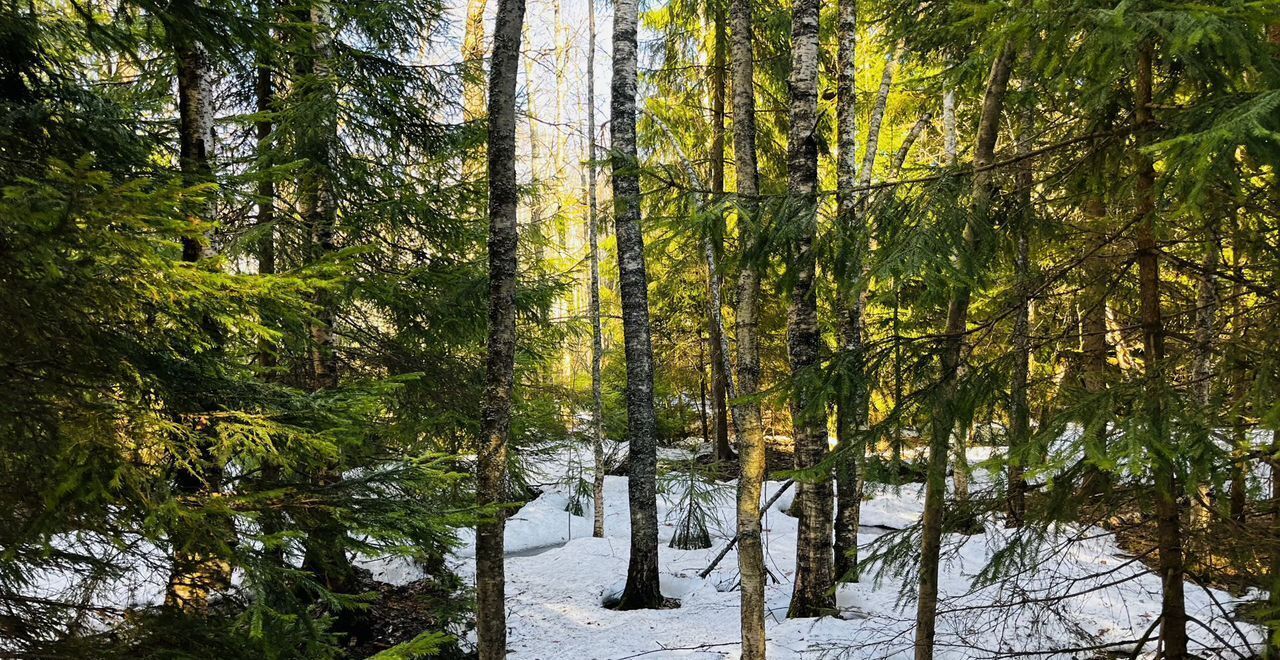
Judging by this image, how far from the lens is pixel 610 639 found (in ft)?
20.6

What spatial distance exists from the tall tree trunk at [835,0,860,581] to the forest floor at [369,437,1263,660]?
28cm

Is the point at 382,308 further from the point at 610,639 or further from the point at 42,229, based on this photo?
the point at 42,229

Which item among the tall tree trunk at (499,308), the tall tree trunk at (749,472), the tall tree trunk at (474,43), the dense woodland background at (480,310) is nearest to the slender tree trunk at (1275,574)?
the dense woodland background at (480,310)

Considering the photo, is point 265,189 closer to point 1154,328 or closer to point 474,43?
point 474,43

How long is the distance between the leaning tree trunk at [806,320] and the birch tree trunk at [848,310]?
21 centimetres

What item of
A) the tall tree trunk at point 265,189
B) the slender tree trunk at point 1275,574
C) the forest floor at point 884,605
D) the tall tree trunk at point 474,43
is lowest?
the forest floor at point 884,605

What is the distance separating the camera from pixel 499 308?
4.84 metres

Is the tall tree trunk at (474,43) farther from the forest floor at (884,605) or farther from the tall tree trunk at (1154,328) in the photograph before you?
the tall tree trunk at (1154,328)

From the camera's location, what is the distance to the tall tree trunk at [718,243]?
6.76 m

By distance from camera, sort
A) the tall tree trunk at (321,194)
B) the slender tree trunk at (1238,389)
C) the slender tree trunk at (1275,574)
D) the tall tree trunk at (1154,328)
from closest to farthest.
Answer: the slender tree trunk at (1275,574)
the slender tree trunk at (1238,389)
the tall tree trunk at (1154,328)
the tall tree trunk at (321,194)

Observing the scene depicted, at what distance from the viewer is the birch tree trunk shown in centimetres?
382

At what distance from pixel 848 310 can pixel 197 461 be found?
20.6 feet

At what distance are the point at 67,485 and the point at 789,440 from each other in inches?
745

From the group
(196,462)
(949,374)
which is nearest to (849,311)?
(949,374)
